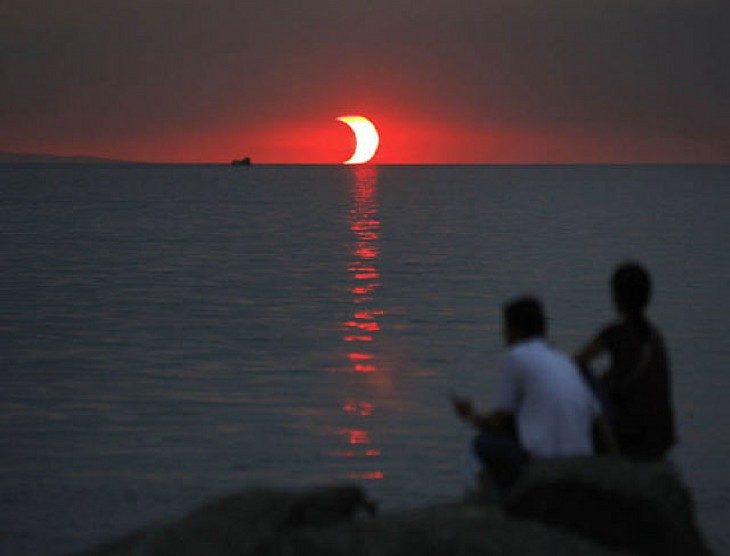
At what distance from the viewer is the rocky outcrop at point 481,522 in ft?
21.8

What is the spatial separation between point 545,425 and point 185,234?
50.9 metres

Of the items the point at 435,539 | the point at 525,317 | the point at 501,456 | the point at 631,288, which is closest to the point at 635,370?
the point at 631,288

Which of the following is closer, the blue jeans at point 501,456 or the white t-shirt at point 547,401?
the white t-shirt at point 547,401

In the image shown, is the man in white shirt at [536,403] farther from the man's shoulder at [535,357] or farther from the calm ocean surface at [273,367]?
the calm ocean surface at [273,367]

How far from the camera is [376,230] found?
62188 millimetres

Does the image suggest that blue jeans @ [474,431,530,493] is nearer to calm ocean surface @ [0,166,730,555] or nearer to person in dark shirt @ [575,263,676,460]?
person in dark shirt @ [575,263,676,460]

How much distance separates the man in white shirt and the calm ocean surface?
2.87m

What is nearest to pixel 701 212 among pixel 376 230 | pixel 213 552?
pixel 376 230

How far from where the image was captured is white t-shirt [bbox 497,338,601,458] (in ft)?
23.8

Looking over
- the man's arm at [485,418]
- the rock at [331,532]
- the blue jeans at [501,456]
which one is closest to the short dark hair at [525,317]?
the man's arm at [485,418]

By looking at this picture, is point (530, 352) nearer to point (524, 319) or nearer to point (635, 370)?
point (524, 319)

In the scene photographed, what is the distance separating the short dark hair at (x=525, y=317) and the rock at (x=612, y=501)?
73cm

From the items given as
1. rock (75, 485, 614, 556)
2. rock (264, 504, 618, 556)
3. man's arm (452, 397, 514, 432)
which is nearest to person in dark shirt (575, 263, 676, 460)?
man's arm (452, 397, 514, 432)

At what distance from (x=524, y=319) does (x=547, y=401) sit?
1.54 feet
